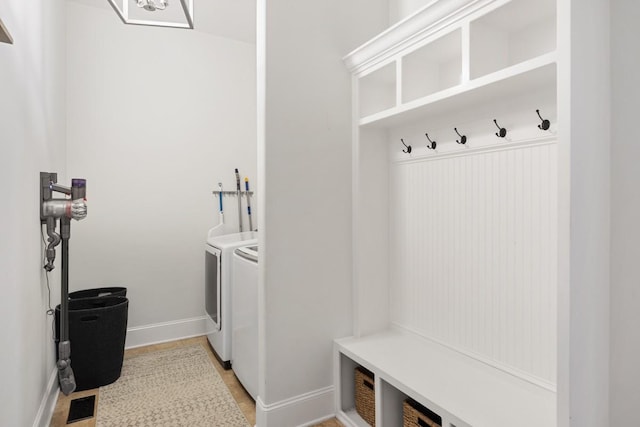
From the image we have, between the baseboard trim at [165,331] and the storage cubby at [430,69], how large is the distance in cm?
257

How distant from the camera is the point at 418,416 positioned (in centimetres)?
153

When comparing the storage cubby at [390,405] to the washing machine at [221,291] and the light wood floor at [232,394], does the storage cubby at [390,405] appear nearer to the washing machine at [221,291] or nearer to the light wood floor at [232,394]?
the light wood floor at [232,394]

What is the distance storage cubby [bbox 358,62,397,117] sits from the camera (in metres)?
2.04

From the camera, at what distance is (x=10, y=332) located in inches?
51.0

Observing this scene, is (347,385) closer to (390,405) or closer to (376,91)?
(390,405)

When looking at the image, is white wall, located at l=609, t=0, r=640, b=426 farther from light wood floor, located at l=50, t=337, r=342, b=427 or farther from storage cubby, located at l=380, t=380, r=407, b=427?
light wood floor, located at l=50, t=337, r=342, b=427

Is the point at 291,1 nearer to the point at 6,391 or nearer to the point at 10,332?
the point at 10,332

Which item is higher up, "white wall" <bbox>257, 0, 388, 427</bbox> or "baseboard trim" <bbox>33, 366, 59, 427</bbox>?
"white wall" <bbox>257, 0, 388, 427</bbox>

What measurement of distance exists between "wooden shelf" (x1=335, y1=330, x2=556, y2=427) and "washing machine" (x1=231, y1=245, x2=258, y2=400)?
1.63 feet

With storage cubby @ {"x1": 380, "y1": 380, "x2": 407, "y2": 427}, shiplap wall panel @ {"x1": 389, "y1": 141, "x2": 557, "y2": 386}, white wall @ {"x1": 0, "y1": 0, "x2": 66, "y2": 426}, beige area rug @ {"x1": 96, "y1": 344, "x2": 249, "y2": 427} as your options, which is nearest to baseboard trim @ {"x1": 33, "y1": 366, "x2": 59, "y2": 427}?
white wall @ {"x1": 0, "y1": 0, "x2": 66, "y2": 426}

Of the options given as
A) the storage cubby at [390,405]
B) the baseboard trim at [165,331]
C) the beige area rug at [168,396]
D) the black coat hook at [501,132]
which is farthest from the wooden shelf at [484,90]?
the baseboard trim at [165,331]

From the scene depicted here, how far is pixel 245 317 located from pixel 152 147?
1.76m

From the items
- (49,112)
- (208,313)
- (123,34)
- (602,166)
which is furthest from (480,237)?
(123,34)

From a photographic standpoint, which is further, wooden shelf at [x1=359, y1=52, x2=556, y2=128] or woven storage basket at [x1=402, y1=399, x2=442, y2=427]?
woven storage basket at [x1=402, y1=399, x2=442, y2=427]
